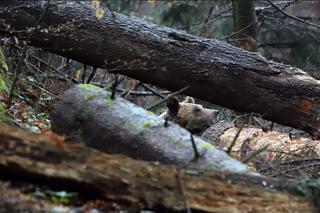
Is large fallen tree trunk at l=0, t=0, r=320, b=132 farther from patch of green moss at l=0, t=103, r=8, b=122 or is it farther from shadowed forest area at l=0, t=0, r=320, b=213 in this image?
patch of green moss at l=0, t=103, r=8, b=122

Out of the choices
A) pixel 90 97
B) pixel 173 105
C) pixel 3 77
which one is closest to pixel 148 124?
pixel 90 97

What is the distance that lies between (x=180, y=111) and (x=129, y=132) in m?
2.87

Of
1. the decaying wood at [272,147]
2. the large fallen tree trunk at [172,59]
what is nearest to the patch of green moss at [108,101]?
the large fallen tree trunk at [172,59]

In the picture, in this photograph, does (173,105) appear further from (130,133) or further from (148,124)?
(130,133)

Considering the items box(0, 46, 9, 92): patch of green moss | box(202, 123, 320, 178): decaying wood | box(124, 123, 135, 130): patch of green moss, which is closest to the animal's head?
box(202, 123, 320, 178): decaying wood

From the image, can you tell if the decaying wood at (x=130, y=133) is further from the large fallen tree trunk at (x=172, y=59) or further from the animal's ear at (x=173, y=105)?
the animal's ear at (x=173, y=105)

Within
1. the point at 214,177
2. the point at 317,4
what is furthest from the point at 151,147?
the point at 317,4

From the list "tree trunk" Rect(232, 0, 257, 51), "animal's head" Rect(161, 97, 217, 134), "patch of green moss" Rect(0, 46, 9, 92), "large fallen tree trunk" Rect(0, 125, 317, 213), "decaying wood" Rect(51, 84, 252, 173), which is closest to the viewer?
"large fallen tree trunk" Rect(0, 125, 317, 213)

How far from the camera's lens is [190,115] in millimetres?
7340

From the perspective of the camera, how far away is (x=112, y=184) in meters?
3.47

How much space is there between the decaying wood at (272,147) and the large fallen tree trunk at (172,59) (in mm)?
341

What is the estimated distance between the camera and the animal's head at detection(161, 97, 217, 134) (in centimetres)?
721

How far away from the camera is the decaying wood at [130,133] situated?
4.24m

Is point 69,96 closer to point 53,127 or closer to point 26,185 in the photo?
point 53,127
